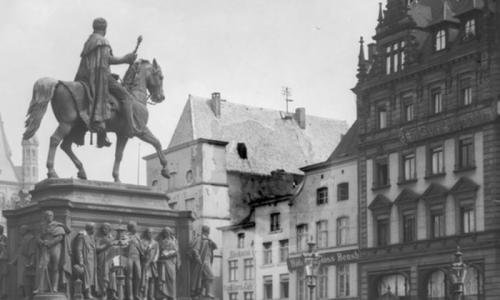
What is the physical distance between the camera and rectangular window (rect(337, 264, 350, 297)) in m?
77.4

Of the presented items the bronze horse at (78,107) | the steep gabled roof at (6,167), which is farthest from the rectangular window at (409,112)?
the steep gabled roof at (6,167)

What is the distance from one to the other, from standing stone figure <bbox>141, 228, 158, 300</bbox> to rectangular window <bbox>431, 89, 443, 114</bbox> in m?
41.6

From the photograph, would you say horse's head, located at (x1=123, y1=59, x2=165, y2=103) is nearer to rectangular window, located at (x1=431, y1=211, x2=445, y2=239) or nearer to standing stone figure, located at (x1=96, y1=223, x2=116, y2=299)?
standing stone figure, located at (x1=96, y1=223, x2=116, y2=299)

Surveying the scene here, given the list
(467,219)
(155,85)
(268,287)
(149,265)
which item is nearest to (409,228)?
(467,219)

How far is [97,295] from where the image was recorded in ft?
96.9

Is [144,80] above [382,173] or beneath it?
beneath

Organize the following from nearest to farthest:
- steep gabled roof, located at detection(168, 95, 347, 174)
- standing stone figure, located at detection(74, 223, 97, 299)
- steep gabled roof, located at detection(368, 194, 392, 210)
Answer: standing stone figure, located at detection(74, 223, 97, 299)
steep gabled roof, located at detection(368, 194, 392, 210)
steep gabled roof, located at detection(168, 95, 347, 174)

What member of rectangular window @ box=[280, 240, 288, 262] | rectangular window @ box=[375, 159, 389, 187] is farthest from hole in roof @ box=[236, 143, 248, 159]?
rectangular window @ box=[375, 159, 389, 187]

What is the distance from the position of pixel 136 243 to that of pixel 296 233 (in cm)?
5215

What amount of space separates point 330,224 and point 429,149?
1068 cm

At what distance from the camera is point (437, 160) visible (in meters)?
70.2

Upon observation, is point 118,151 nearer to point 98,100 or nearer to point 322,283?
point 98,100

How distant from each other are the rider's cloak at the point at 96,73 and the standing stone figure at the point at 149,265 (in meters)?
3.00

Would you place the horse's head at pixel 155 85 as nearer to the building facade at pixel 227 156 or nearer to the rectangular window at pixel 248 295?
the rectangular window at pixel 248 295
